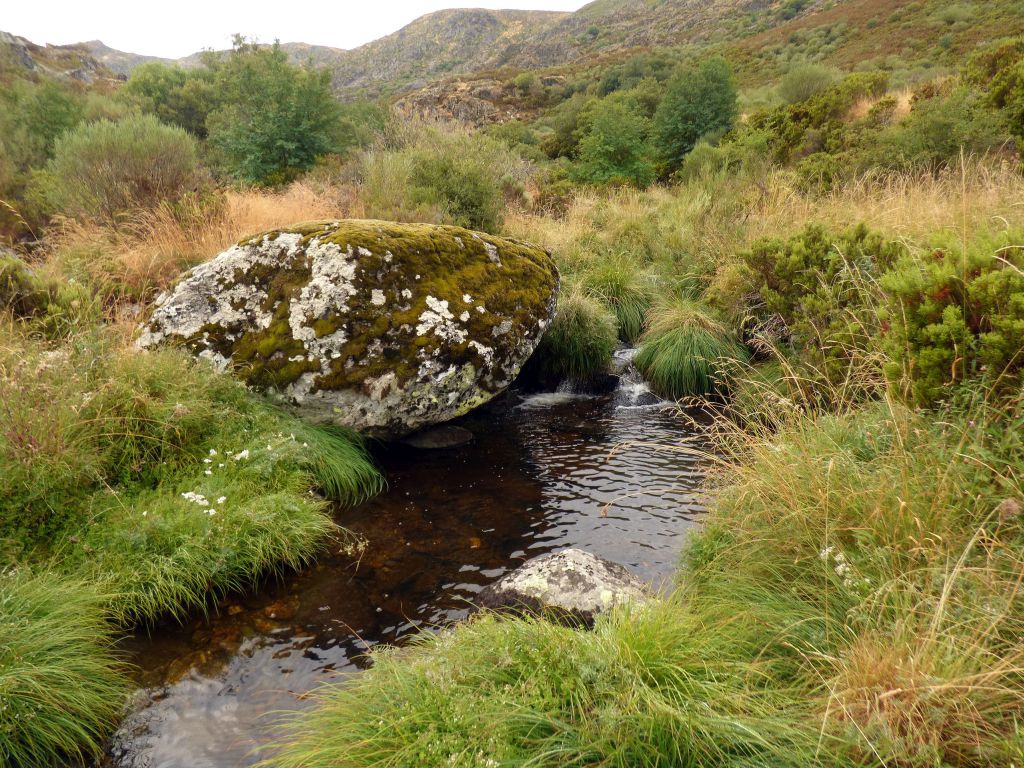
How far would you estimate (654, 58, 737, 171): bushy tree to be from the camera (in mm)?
19203

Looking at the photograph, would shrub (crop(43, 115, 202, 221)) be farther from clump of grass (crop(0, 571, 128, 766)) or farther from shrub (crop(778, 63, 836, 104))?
shrub (crop(778, 63, 836, 104))

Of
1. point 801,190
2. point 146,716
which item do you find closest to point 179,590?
point 146,716

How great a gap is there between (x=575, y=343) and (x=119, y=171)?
787 centimetres

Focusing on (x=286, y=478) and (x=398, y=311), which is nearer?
(x=286, y=478)

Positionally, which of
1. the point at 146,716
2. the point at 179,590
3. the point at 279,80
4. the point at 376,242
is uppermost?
the point at 279,80

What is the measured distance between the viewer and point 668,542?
4.13 m

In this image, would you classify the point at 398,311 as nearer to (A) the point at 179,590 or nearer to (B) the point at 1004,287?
(A) the point at 179,590

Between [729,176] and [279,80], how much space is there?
11.5 meters

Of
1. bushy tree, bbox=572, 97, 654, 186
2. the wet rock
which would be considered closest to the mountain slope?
bushy tree, bbox=572, 97, 654, 186

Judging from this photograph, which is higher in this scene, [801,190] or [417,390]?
[801,190]

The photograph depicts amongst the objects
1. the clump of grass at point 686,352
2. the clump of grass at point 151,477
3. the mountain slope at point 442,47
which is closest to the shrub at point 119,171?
the clump of grass at point 151,477

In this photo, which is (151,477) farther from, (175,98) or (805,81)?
(175,98)

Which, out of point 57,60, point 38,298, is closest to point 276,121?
point 38,298

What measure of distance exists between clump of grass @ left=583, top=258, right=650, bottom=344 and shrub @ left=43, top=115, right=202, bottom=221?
6643 millimetres
